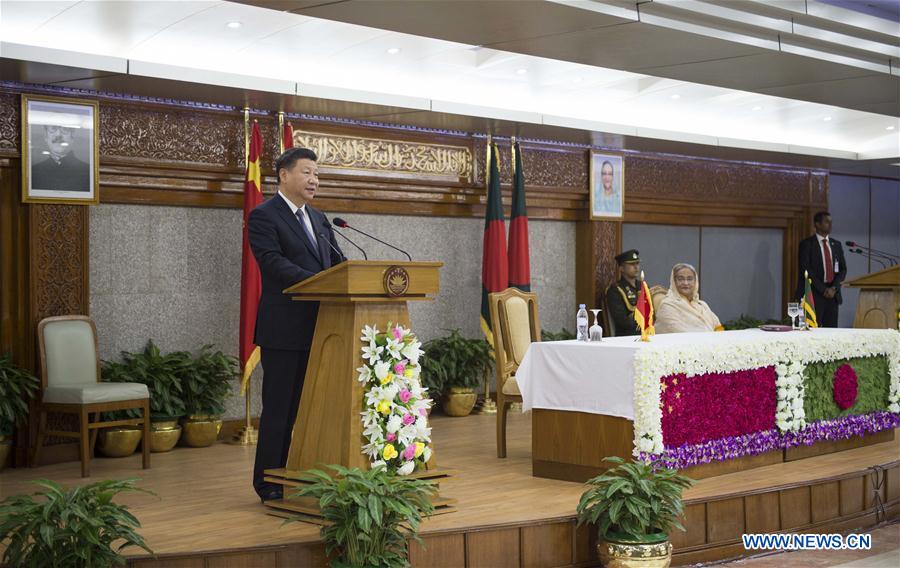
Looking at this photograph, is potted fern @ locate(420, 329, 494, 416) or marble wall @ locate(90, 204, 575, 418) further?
potted fern @ locate(420, 329, 494, 416)

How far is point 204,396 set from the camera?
746 cm

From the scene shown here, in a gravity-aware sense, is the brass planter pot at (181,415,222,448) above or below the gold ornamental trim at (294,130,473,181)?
below

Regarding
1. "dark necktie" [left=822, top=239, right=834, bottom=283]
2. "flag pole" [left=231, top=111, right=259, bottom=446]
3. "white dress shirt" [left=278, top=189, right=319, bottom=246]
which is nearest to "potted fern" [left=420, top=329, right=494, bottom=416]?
"flag pole" [left=231, top=111, right=259, bottom=446]

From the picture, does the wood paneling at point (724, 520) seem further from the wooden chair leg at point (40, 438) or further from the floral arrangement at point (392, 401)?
the wooden chair leg at point (40, 438)

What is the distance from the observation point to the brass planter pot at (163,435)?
7.23 meters

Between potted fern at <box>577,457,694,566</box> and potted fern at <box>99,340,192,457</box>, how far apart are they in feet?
11.2

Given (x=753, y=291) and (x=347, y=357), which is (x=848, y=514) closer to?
(x=347, y=357)

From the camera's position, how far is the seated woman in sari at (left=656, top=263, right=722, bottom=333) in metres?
7.24

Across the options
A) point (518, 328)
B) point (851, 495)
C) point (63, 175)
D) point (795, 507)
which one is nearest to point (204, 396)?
point (63, 175)

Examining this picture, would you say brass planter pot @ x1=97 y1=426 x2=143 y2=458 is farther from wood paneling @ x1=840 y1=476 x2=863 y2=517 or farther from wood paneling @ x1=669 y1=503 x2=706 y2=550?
wood paneling @ x1=840 y1=476 x2=863 y2=517

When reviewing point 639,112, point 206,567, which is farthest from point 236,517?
point 639,112

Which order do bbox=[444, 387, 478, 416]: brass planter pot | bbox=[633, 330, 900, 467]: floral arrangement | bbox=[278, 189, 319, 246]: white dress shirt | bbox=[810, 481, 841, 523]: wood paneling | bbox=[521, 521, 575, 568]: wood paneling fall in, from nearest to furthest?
1. bbox=[521, 521, 575, 568]: wood paneling
2. bbox=[278, 189, 319, 246]: white dress shirt
3. bbox=[633, 330, 900, 467]: floral arrangement
4. bbox=[810, 481, 841, 523]: wood paneling
5. bbox=[444, 387, 478, 416]: brass planter pot

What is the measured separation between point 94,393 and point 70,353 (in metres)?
0.52

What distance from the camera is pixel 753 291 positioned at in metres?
12.5
